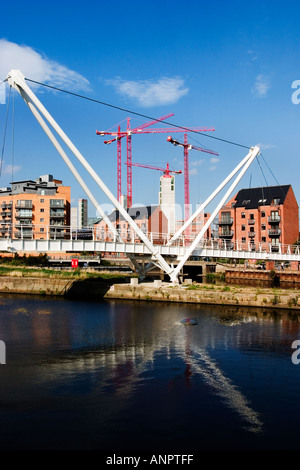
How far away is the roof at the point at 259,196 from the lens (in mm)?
A: 91500

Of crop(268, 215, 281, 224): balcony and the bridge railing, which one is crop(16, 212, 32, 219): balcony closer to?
the bridge railing

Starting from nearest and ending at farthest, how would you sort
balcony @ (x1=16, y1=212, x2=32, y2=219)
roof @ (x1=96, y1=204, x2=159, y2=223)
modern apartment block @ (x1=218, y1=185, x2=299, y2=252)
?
modern apartment block @ (x1=218, y1=185, x2=299, y2=252) → balcony @ (x1=16, y1=212, x2=32, y2=219) → roof @ (x1=96, y1=204, x2=159, y2=223)

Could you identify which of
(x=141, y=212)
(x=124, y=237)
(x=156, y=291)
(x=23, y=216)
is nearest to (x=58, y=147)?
(x=156, y=291)

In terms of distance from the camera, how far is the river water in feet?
43.4

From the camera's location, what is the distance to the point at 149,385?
18.0 m

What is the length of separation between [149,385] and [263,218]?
260 feet

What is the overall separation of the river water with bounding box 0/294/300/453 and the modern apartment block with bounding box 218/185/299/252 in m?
59.0

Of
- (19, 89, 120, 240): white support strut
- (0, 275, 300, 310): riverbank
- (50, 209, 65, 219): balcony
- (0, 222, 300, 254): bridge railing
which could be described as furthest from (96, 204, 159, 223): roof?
(19, 89, 120, 240): white support strut

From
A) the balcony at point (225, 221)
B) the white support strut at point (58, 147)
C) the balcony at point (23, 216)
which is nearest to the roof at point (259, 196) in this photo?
the balcony at point (225, 221)

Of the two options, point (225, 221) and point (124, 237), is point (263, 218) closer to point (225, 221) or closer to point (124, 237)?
point (225, 221)

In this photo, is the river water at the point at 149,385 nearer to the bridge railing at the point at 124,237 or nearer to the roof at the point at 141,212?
the bridge railing at the point at 124,237
